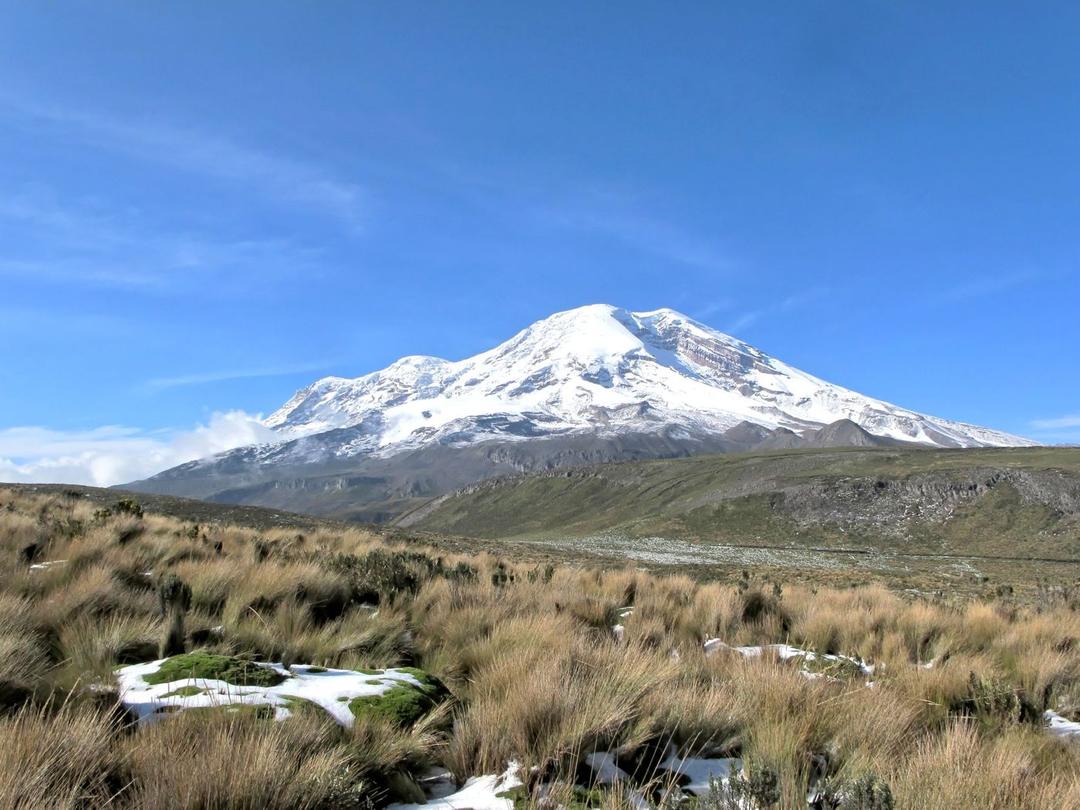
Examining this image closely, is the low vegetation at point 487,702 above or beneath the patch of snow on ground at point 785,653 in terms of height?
above

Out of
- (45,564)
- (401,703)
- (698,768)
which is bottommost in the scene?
(698,768)

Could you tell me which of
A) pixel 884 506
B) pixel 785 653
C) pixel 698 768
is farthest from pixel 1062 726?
pixel 884 506

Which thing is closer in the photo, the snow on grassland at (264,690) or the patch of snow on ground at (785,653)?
the snow on grassland at (264,690)

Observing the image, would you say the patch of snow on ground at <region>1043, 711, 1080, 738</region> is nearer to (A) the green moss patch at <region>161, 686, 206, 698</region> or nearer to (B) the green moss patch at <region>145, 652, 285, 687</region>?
(B) the green moss patch at <region>145, 652, 285, 687</region>

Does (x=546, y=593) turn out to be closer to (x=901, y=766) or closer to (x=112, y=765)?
(x=901, y=766)

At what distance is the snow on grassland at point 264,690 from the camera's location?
11.0 feet

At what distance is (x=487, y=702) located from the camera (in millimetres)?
3682

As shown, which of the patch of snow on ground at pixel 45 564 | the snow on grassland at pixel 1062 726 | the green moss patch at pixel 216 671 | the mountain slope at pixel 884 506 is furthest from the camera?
the mountain slope at pixel 884 506

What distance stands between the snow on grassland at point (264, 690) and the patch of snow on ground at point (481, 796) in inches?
29.0

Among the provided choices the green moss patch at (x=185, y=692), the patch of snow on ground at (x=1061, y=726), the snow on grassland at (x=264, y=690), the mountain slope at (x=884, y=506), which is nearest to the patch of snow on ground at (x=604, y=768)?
the snow on grassland at (x=264, y=690)

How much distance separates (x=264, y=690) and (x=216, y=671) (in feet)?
1.44

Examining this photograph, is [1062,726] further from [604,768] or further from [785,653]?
[604,768]

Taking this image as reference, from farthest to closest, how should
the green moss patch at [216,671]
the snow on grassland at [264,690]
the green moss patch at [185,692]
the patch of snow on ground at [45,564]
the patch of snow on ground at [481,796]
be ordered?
the patch of snow on ground at [45,564] < the green moss patch at [216,671] < the green moss patch at [185,692] < the snow on grassland at [264,690] < the patch of snow on ground at [481,796]

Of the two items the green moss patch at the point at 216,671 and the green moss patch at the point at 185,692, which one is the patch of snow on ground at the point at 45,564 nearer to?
the green moss patch at the point at 216,671
